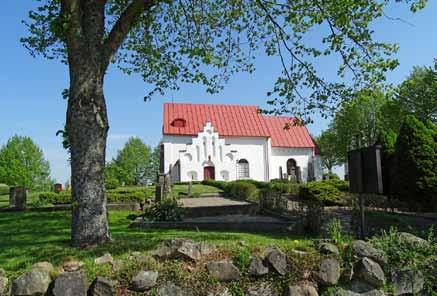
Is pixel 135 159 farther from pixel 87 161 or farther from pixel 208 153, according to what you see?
pixel 87 161

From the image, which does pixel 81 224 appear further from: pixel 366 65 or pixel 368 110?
pixel 368 110

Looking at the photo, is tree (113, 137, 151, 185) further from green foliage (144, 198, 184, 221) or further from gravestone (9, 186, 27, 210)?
green foliage (144, 198, 184, 221)

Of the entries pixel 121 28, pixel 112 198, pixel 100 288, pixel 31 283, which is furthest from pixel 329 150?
pixel 31 283

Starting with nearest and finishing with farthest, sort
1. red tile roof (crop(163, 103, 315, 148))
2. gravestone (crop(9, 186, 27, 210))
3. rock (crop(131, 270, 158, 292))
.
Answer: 1. rock (crop(131, 270, 158, 292))
2. gravestone (crop(9, 186, 27, 210))
3. red tile roof (crop(163, 103, 315, 148))

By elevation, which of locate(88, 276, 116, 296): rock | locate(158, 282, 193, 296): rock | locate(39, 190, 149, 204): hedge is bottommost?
locate(158, 282, 193, 296): rock

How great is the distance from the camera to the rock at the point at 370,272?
496cm

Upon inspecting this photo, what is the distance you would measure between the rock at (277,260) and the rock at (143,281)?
4.80 ft

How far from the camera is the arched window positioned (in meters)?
46.7

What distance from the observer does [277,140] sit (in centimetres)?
4788

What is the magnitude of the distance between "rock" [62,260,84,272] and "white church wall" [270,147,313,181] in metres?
43.8

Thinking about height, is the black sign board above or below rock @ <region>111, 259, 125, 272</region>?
above

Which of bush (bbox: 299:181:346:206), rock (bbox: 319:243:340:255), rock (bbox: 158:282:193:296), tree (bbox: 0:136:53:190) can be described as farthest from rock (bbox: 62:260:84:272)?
tree (bbox: 0:136:53:190)

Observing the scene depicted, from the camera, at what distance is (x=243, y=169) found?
47.1 meters

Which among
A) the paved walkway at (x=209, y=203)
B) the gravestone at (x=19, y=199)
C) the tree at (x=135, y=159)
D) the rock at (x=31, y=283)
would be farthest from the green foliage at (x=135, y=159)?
the rock at (x=31, y=283)
